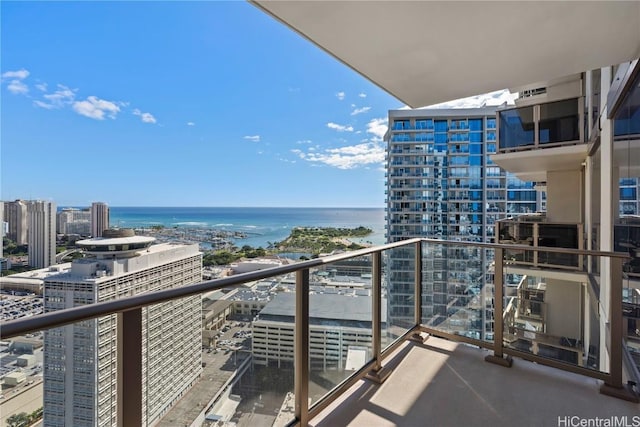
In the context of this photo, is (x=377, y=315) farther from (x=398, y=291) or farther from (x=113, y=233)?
(x=113, y=233)

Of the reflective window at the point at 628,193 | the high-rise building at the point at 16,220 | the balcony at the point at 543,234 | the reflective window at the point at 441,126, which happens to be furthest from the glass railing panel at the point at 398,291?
the reflective window at the point at 441,126

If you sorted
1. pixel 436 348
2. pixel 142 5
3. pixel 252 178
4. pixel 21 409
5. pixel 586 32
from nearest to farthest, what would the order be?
pixel 21 409 < pixel 586 32 < pixel 436 348 < pixel 142 5 < pixel 252 178

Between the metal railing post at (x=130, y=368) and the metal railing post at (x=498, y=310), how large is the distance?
248 cm

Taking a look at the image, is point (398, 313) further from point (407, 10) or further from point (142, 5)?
point (142, 5)

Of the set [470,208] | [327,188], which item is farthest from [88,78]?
[470,208]

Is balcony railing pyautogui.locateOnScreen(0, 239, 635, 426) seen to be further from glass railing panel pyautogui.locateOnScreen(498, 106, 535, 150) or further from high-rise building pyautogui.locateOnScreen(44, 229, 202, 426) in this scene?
glass railing panel pyautogui.locateOnScreen(498, 106, 535, 150)

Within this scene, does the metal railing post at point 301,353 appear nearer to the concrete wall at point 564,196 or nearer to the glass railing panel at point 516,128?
the glass railing panel at point 516,128

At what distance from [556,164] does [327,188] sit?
2491cm

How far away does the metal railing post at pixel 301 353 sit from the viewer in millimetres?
1609

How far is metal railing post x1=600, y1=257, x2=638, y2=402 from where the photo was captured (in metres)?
1.92

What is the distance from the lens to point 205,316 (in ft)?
4.07

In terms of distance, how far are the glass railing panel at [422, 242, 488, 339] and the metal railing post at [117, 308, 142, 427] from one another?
2512 mm

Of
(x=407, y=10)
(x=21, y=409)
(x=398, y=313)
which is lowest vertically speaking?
(x=398, y=313)

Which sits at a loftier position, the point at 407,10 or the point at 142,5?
the point at 142,5
